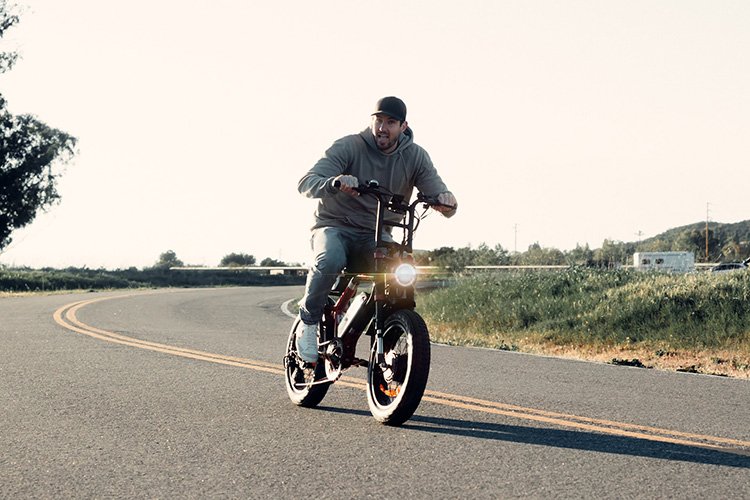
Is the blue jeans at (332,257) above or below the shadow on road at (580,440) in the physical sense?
above

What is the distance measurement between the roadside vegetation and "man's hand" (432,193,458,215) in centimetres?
549

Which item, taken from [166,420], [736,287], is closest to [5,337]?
[166,420]

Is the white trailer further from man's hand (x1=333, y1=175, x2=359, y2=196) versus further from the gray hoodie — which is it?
man's hand (x1=333, y1=175, x2=359, y2=196)

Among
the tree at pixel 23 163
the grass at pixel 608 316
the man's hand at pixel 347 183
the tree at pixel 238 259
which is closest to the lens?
the man's hand at pixel 347 183

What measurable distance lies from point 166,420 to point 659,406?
12.6 ft

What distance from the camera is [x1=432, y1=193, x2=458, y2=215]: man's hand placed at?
20.8ft

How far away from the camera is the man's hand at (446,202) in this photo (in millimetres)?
6340

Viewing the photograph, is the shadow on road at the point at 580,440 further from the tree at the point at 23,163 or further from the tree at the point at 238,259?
the tree at the point at 238,259

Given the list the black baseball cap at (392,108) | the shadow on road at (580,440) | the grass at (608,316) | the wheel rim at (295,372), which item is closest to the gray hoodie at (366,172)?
the black baseball cap at (392,108)

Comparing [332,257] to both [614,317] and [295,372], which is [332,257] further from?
[614,317]

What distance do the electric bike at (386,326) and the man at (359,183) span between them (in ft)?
0.41

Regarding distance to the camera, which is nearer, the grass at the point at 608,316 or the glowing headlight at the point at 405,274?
the glowing headlight at the point at 405,274

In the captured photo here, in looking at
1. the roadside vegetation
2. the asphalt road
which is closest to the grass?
the roadside vegetation

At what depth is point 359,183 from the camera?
644cm
